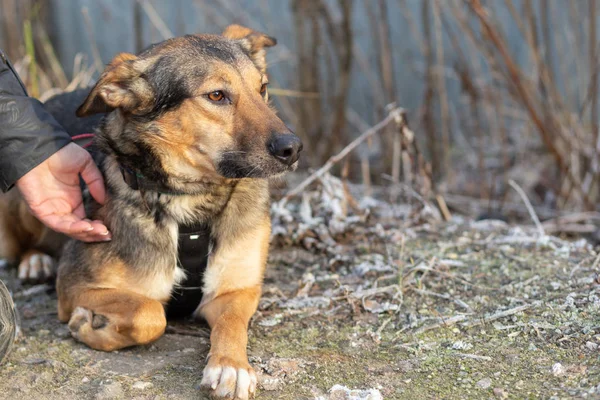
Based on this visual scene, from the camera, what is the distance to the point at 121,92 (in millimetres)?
3246

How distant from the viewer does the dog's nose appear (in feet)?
9.84

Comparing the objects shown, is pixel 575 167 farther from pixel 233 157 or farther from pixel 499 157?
pixel 233 157

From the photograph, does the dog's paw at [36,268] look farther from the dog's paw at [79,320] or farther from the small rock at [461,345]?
the small rock at [461,345]

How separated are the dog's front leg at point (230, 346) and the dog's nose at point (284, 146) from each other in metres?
0.69

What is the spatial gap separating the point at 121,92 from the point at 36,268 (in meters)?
1.43

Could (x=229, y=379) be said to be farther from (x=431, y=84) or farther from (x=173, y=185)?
(x=431, y=84)

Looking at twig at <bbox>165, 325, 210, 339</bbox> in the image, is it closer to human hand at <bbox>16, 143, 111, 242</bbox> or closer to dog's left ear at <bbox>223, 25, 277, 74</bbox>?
human hand at <bbox>16, 143, 111, 242</bbox>

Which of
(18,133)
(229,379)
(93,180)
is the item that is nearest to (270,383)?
(229,379)

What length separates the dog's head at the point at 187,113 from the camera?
3.13 meters

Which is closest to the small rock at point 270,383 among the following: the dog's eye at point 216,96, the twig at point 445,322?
the twig at point 445,322

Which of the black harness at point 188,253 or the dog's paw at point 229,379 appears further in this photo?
the black harness at point 188,253

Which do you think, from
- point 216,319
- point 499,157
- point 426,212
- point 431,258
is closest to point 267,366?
point 216,319

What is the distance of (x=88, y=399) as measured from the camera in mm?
2709

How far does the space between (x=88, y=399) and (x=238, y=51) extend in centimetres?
171
